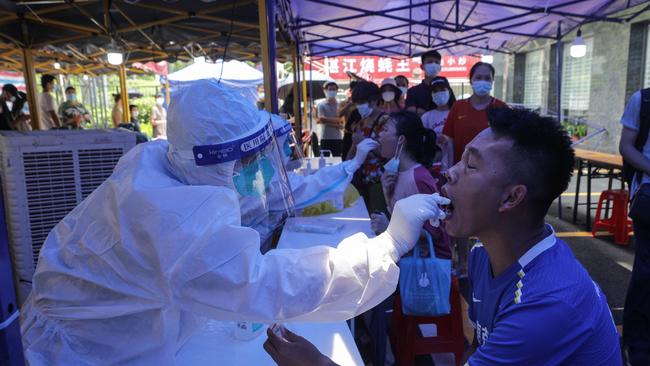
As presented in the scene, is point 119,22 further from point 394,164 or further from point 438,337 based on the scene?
point 438,337

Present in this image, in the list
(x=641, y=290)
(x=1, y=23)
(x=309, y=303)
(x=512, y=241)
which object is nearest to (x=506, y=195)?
(x=512, y=241)

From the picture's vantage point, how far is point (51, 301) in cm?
130

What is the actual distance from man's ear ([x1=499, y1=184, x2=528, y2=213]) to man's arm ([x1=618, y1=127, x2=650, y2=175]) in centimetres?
219

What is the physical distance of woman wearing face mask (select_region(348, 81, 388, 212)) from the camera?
3.67 m

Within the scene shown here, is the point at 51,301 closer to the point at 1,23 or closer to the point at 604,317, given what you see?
the point at 604,317

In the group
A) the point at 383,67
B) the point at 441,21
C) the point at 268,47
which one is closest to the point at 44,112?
the point at 268,47

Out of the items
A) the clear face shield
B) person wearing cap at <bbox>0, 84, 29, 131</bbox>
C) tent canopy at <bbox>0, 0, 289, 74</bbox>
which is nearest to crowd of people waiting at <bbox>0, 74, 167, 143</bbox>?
person wearing cap at <bbox>0, 84, 29, 131</bbox>

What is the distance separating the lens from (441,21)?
7.45 metres

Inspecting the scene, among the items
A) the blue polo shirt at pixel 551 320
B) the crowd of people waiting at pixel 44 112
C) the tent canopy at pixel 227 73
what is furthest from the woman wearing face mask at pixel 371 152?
the tent canopy at pixel 227 73

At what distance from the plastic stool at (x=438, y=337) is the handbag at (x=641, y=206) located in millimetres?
1226

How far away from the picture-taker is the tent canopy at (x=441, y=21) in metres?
6.08

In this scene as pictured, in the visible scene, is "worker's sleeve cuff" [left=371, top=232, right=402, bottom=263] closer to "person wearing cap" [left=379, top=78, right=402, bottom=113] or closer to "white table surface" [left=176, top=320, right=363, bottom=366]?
"white table surface" [left=176, top=320, right=363, bottom=366]

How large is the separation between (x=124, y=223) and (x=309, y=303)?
548mm

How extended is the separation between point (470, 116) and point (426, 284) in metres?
2.33
